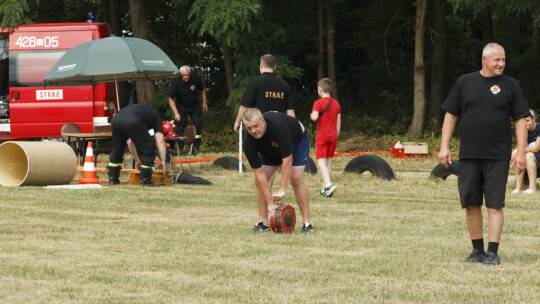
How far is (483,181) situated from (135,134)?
25.3 ft

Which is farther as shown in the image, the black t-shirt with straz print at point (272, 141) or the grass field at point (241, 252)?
the black t-shirt with straz print at point (272, 141)

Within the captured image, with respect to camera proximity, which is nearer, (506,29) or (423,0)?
(423,0)

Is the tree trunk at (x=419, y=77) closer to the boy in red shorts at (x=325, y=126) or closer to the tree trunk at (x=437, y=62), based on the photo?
the tree trunk at (x=437, y=62)

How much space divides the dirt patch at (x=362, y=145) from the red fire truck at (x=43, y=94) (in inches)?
239

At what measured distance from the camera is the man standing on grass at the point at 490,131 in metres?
7.27

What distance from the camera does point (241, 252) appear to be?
7848mm

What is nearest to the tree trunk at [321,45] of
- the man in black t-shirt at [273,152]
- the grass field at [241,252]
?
the grass field at [241,252]

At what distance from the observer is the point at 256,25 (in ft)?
80.2

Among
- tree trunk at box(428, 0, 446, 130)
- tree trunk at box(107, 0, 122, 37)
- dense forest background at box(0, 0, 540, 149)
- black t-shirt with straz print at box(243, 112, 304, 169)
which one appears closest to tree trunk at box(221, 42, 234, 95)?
dense forest background at box(0, 0, 540, 149)

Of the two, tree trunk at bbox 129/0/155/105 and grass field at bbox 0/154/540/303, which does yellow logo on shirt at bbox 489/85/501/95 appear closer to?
grass field at bbox 0/154/540/303

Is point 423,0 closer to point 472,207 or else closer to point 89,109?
point 89,109

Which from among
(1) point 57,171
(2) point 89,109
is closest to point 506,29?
(2) point 89,109

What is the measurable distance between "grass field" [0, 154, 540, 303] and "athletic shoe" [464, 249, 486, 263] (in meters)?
0.12

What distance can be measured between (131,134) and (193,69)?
14514 mm
